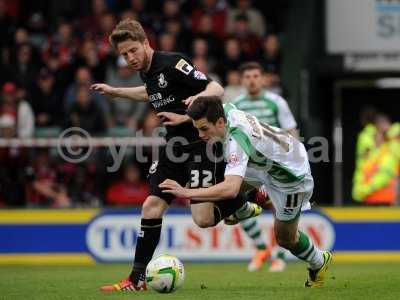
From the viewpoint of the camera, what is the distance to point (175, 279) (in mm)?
8688

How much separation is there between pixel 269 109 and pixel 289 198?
3634mm

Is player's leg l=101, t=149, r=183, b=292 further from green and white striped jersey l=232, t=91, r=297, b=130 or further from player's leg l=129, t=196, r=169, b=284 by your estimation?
green and white striped jersey l=232, t=91, r=297, b=130

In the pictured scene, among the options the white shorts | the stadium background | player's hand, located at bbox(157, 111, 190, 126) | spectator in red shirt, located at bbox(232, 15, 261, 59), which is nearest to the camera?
the white shorts

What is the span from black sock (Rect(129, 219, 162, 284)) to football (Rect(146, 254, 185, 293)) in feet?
0.85

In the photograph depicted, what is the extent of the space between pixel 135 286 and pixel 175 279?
442mm

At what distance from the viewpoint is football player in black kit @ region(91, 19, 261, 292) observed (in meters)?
8.88

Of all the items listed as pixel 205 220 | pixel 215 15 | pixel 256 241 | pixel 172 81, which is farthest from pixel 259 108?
pixel 215 15

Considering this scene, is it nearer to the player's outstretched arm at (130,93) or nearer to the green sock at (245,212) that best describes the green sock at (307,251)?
the green sock at (245,212)

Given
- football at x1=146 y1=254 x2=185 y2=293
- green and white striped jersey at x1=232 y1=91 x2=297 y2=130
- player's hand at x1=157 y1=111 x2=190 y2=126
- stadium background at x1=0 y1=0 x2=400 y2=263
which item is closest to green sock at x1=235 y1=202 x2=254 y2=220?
football at x1=146 y1=254 x2=185 y2=293

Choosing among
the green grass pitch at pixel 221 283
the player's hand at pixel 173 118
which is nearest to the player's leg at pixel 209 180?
the player's hand at pixel 173 118

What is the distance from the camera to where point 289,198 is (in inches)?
340

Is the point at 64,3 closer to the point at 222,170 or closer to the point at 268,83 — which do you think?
the point at 268,83

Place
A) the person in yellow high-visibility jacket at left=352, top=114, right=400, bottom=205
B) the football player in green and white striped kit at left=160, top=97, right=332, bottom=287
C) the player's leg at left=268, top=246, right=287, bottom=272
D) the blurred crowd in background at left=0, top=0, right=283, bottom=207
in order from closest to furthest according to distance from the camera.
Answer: the football player in green and white striped kit at left=160, top=97, right=332, bottom=287 → the player's leg at left=268, top=246, right=287, bottom=272 → the blurred crowd in background at left=0, top=0, right=283, bottom=207 → the person in yellow high-visibility jacket at left=352, top=114, right=400, bottom=205

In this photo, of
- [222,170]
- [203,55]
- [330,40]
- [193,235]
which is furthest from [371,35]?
[222,170]
